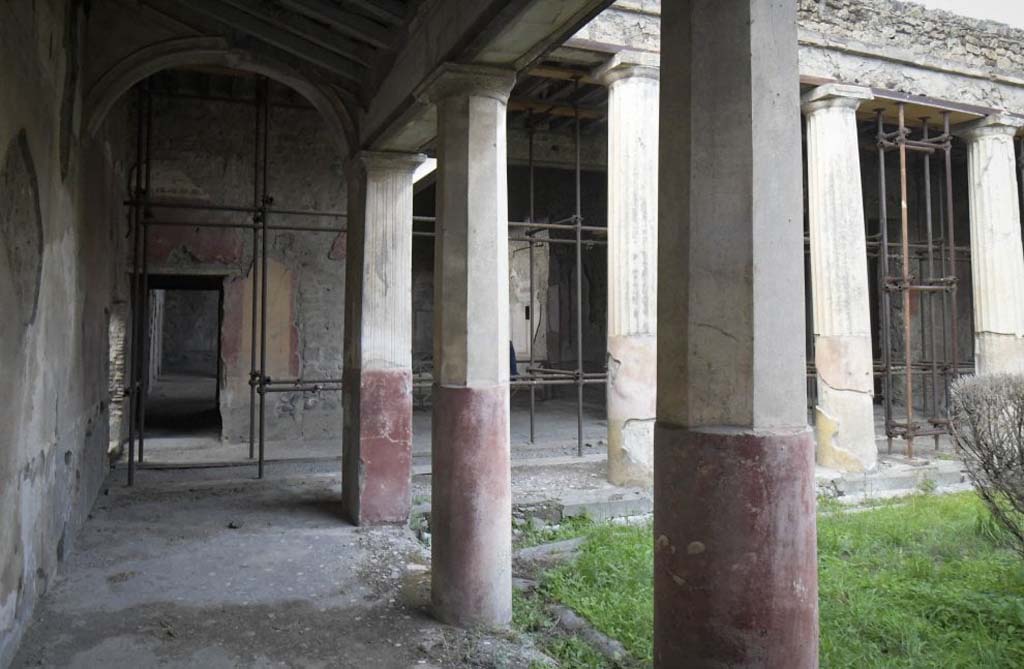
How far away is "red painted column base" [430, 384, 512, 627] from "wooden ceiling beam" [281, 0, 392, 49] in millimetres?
2504

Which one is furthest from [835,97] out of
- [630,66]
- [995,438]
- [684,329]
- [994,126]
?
[684,329]

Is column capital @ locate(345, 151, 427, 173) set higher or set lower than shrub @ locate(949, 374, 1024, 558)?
higher

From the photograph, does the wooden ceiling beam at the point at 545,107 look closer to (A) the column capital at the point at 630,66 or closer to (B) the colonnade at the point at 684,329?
(A) the column capital at the point at 630,66

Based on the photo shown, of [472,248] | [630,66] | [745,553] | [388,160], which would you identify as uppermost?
[630,66]

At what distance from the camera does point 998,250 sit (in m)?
9.47

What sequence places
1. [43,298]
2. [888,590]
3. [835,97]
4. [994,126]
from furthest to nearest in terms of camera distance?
[994,126] → [835,97] → [888,590] → [43,298]

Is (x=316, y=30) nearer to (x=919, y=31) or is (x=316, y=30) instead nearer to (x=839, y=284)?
(x=839, y=284)

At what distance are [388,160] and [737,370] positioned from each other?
4.12 meters

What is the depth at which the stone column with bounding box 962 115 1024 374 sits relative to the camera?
30.8 ft

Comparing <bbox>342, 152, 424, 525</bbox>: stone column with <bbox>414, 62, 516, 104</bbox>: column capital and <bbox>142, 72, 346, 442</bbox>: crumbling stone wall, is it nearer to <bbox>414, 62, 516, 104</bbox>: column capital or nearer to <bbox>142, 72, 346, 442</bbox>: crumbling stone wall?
<bbox>414, 62, 516, 104</bbox>: column capital

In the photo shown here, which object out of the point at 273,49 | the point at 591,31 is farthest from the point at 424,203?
the point at 273,49

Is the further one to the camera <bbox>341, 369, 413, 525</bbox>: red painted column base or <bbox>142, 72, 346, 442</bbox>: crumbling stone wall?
<bbox>142, 72, 346, 442</bbox>: crumbling stone wall

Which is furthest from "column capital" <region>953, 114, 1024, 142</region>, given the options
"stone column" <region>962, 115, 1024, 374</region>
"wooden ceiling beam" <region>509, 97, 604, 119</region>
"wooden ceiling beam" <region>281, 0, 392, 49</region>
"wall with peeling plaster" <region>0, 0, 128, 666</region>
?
Result: "wall with peeling plaster" <region>0, 0, 128, 666</region>

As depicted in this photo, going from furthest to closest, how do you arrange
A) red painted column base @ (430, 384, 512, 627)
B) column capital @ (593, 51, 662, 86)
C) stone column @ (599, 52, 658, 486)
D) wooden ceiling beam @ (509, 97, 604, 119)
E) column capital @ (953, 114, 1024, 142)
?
column capital @ (953, 114, 1024, 142) → wooden ceiling beam @ (509, 97, 604, 119) → column capital @ (593, 51, 662, 86) → stone column @ (599, 52, 658, 486) → red painted column base @ (430, 384, 512, 627)
